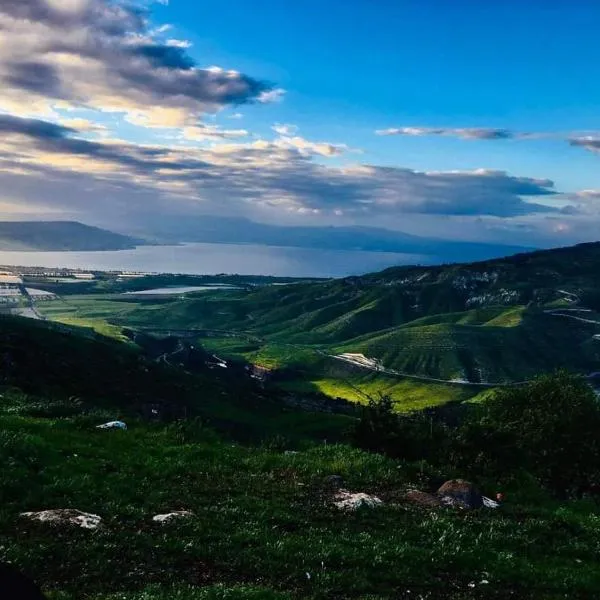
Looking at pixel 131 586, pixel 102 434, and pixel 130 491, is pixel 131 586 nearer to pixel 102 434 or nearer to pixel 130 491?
pixel 130 491

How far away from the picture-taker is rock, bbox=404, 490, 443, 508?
21531 mm

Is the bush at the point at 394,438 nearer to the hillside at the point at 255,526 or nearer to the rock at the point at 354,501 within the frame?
the hillside at the point at 255,526

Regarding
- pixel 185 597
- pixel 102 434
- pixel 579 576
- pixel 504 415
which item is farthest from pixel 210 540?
pixel 504 415

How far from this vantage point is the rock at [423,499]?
21.5 meters

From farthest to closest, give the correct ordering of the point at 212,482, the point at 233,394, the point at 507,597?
the point at 233,394
the point at 212,482
the point at 507,597

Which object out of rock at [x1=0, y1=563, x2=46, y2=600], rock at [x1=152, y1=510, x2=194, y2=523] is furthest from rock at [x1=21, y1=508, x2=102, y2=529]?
rock at [x1=0, y1=563, x2=46, y2=600]

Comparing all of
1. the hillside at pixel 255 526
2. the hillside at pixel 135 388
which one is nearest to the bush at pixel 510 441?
the hillside at pixel 255 526

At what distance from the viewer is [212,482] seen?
73.0ft

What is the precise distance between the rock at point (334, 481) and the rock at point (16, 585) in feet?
49.2

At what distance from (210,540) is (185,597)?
14.8ft

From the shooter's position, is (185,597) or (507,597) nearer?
(185,597)

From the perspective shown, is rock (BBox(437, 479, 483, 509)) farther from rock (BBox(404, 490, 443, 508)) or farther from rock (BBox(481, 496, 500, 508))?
rock (BBox(404, 490, 443, 508))

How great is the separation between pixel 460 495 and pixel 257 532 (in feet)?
31.2

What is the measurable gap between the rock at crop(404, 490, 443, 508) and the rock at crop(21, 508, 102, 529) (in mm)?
11892
